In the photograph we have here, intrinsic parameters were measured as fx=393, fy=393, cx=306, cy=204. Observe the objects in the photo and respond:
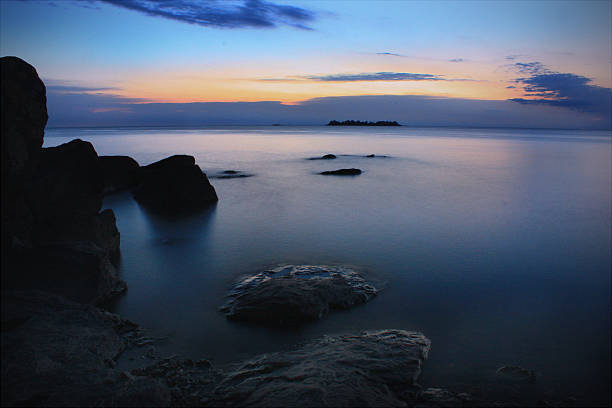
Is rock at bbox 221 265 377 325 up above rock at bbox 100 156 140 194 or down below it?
below

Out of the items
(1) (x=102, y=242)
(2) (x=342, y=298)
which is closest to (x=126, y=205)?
(1) (x=102, y=242)

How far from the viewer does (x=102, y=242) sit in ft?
25.5

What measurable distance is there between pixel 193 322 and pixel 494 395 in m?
3.85

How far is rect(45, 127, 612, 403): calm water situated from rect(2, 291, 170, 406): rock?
747mm

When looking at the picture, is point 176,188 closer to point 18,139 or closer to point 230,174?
point 18,139

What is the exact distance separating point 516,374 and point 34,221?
7.23 meters

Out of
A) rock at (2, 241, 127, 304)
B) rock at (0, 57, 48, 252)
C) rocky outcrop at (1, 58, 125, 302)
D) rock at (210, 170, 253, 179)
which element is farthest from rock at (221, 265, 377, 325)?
rock at (210, 170, 253, 179)

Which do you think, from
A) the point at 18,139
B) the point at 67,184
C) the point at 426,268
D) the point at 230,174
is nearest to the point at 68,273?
the point at 18,139

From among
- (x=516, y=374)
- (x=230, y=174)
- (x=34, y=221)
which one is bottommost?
(x=516, y=374)

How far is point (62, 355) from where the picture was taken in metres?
4.08

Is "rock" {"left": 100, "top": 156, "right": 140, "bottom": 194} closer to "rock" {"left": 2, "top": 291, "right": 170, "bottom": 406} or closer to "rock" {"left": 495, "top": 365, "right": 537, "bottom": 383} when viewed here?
"rock" {"left": 2, "top": 291, "right": 170, "bottom": 406}

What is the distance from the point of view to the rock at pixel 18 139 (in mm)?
5500

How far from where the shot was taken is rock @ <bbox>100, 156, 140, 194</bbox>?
50.5 ft

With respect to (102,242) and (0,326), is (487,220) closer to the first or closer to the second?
(102,242)
